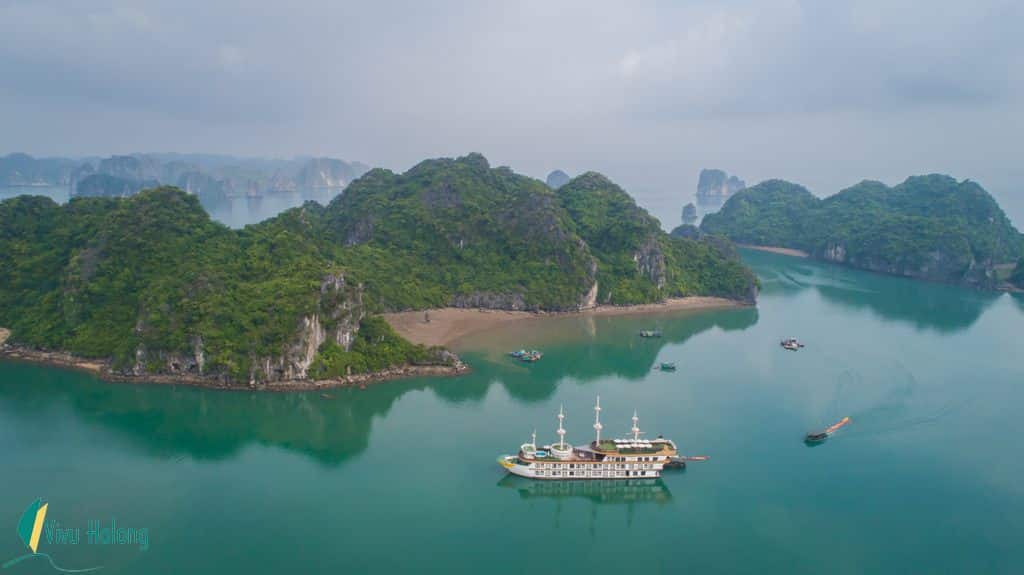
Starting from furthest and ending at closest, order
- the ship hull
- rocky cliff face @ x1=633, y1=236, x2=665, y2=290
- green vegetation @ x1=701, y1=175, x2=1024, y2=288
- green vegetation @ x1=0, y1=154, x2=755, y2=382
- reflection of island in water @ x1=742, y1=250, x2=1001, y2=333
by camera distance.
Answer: green vegetation @ x1=701, y1=175, x2=1024, y2=288, rocky cliff face @ x1=633, y1=236, x2=665, y2=290, reflection of island in water @ x1=742, y1=250, x2=1001, y2=333, green vegetation @ x1=0, y1=154, x2=755, y2=382, the ship hull

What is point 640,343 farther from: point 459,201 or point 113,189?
point 113,189

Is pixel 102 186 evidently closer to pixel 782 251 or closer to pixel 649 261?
pixel 649 261

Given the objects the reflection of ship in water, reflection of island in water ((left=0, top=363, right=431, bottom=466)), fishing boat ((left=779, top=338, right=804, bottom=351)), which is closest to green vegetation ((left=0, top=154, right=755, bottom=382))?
reflection of island in water ((left=0, top=363, right=431, bottom=466))

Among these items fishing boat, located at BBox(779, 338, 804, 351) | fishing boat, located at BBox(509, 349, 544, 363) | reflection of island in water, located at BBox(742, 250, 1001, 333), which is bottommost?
fishing boat, located at BBox(509, 349, 544, 363)

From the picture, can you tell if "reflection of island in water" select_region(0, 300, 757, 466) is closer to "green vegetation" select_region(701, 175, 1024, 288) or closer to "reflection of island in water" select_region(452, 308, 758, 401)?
"reflection of island in water" select_region(452, 308, 758, 401)

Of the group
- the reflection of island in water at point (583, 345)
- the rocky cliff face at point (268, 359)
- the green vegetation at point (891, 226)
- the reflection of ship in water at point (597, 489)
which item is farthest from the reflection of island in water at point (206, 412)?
the green vegetation at point (891, 226)

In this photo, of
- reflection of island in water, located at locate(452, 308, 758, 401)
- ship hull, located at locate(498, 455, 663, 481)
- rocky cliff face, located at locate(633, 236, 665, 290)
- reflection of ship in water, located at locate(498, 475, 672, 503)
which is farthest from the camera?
rocky cliff face, located at locate(633, 236, 665, 290)

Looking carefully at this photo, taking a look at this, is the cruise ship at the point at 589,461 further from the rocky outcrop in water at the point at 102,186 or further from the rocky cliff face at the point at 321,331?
the rocky outcrop in water at the point at 102,186
